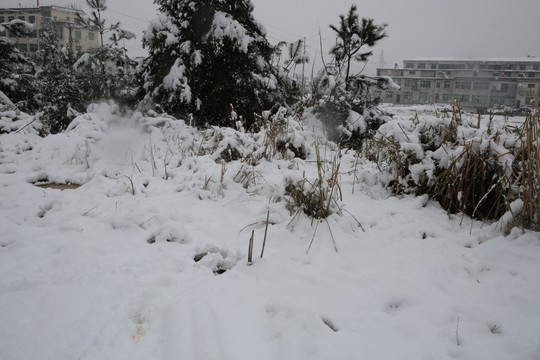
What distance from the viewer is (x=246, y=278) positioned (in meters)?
1.76

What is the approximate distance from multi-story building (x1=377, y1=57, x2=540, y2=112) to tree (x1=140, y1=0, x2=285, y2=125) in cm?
4348

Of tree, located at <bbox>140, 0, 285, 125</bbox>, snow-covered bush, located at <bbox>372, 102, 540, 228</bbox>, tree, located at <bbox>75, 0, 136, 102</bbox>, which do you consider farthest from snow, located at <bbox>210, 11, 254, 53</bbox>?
snow-covered bush, located at <bbox>372, 102, 540, 228</bbox>

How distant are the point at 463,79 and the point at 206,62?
53.9 metres

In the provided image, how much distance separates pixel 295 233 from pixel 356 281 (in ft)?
2.21

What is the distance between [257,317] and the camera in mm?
1453

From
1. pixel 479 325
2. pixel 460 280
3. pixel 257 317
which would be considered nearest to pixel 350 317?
pixel 257 317

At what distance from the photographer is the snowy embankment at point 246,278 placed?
1.28m

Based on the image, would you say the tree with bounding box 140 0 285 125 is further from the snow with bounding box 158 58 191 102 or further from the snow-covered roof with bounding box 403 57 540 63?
the snow-covered roof with bounding box 403 57 540 63

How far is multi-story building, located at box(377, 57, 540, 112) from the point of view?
4231cm

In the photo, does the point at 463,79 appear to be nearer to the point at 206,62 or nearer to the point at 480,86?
the point at 480,86

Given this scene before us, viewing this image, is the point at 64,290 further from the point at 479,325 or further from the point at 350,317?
the point at 479,325

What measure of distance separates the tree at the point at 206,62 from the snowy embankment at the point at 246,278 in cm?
402

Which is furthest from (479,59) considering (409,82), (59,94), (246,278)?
(246,278)

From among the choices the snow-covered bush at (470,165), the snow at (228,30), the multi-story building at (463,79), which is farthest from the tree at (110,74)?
the multi-story building at (463,79)
